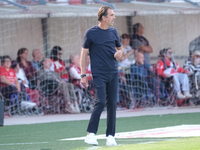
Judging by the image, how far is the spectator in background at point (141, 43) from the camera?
13.6 meters

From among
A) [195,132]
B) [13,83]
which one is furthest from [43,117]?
[195,132]

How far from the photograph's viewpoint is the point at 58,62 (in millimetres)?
12812

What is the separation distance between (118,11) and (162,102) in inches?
110

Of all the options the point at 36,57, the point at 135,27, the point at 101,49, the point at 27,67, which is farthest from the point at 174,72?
the point at 101,49

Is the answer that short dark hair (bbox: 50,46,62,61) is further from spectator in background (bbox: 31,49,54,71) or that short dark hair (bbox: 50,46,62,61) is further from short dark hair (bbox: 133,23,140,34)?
short dark hair (bbox: 133,23,140,34)

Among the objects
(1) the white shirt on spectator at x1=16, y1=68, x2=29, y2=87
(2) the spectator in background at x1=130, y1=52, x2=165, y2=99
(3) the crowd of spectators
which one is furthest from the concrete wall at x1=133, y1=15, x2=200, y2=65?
(1) the white shirt on spectator at x1=16, y1=68, x2=29, y2=87

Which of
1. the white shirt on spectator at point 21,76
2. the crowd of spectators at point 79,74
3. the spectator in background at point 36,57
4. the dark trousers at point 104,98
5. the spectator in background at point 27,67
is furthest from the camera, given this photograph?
the spectator in background at point 36,57

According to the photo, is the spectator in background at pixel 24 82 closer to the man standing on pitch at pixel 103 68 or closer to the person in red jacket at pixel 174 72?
the person in red jacket at pixel 174 72

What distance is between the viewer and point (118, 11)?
1230 cm

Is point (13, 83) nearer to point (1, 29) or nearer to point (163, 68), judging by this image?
point (1, 29)

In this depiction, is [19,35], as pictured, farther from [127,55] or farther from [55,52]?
[127,55]

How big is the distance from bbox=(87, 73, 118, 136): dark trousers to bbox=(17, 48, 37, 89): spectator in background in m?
6.57

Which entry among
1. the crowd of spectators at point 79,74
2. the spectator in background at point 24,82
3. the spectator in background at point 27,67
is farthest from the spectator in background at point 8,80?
the spectator in background at point 27,67

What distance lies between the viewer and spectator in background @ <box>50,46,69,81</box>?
41.6ft
